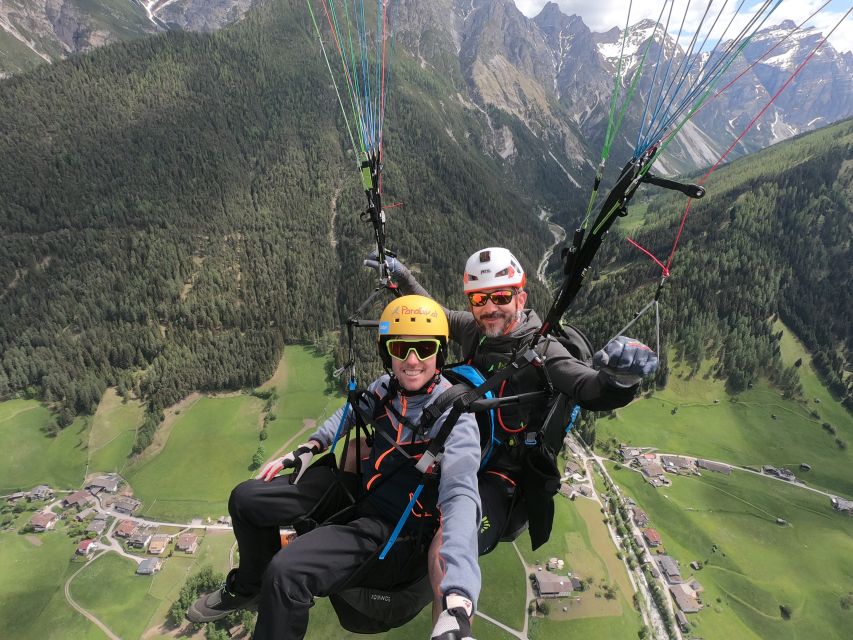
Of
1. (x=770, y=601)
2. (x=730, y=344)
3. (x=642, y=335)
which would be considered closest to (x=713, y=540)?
(x=770, y=601)

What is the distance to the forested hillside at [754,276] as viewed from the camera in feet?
301

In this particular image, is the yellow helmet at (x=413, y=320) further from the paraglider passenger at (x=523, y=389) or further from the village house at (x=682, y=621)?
the village house at (x=682, y=621)

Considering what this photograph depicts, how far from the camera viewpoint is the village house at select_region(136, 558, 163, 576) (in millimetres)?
46500

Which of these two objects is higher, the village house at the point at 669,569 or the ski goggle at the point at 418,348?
the ski goggle at the point at 418,348

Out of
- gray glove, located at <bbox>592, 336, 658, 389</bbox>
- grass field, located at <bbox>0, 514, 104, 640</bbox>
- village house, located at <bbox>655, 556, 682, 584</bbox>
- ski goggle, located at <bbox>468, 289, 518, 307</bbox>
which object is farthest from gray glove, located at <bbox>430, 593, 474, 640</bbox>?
village house, located at <bbox>655, 556, 682, 584</bbox>

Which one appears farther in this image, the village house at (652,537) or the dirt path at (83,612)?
the village house at (652,537)

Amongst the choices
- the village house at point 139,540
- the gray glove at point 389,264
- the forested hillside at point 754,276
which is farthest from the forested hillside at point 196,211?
the gray glove at point 389,264

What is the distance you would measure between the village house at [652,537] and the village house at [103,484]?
70171 mm

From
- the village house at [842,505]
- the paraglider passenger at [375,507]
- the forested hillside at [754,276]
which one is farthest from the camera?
the forested hillside at [754,276]

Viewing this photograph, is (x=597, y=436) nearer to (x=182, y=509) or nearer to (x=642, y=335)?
(x=642, y=335)

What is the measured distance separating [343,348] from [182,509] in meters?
42.3

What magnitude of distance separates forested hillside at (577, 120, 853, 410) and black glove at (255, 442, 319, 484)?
9061 cm

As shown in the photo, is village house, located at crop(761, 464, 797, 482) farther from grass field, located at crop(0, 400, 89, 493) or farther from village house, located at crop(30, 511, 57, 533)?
grass field, located at crop(0, 400, 89, 493)

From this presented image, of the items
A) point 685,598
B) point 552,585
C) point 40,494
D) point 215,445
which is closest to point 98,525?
point 40,494
